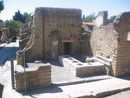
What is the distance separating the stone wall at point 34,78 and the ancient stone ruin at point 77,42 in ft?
8.17

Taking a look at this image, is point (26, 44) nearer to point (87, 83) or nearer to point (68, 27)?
point (68, 27)

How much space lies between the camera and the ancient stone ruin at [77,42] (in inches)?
328

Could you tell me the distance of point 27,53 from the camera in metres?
12.1

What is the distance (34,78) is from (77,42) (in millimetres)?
8612

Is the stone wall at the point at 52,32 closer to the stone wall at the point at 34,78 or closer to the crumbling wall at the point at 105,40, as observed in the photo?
the crumbling wall at the point at 105,40

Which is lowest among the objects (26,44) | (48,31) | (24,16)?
(26,44)

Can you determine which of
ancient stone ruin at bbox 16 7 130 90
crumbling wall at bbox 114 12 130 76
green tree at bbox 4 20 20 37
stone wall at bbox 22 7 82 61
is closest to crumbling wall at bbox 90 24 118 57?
ancient stone ruin at bbox 16 7 130 90

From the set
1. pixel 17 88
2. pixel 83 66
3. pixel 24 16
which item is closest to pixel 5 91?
pixel 17 88

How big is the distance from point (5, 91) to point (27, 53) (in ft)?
20.5

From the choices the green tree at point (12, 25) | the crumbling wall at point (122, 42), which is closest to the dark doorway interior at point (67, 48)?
the crumbling wall at point (122, 42)

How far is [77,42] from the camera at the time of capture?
46.6ft

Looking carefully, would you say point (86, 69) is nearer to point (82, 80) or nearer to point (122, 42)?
point (82, 80)

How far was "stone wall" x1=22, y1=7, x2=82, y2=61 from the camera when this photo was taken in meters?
12.5

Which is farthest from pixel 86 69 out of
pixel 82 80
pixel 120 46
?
pixel 120 46
